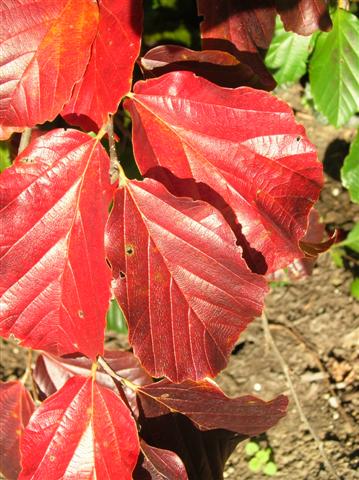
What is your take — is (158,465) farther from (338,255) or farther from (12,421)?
(338,255)

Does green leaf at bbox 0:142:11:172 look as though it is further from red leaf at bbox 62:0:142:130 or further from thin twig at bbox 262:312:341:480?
thin twig at bbox 262:312:341:480

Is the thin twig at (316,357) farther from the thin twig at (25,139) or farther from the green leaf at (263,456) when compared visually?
the thin twig at (25,139)

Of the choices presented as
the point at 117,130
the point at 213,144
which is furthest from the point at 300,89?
the point at 213,144

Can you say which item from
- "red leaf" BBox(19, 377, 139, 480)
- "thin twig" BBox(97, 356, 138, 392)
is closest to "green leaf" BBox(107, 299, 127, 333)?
"thin twig" BBox(97, 356, 138, 392)

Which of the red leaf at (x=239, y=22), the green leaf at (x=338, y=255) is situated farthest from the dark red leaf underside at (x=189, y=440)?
the green leaf at (x=338, y=255)

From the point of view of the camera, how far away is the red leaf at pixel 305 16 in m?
1.03

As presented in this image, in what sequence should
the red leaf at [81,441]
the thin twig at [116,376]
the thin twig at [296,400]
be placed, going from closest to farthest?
the red leaf at [81,441] → the thin twig at [116,376] → the thin twig at [296,400]

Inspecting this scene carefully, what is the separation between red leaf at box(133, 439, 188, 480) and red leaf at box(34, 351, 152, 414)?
0.10 m

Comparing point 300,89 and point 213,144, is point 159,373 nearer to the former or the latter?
point 213,144

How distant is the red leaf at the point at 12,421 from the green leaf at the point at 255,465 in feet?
2.54

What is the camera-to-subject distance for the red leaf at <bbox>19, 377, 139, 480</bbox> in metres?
0.97

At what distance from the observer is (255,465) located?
1794 mm

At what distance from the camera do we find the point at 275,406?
1.08 m

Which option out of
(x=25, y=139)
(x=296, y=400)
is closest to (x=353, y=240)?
(x=296, y=400)
